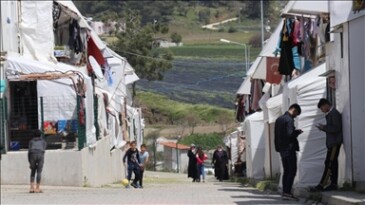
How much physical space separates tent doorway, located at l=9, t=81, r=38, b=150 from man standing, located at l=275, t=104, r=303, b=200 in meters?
12.2

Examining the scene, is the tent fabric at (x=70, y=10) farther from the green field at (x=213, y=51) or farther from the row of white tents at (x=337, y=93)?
the green field at (x=213, y=51)

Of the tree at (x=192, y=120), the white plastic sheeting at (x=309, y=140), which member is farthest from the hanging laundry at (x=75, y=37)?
the tree at (x=192, y=120)

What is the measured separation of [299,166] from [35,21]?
1538 centimetres

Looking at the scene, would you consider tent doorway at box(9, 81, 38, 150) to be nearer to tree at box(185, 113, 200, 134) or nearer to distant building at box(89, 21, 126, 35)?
distant building at box(89, 21, 126, 35)

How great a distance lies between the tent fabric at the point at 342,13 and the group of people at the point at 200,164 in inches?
902

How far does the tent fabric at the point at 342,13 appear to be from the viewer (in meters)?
18.4

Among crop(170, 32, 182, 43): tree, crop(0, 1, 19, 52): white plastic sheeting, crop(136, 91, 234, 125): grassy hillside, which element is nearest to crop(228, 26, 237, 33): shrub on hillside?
crop(136, 91, 234, 125): grassy hillside

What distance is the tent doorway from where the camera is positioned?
29.9 m

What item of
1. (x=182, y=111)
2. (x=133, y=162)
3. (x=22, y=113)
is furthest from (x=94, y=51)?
(x=182, y=111)

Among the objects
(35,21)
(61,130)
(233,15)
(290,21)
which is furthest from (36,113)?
(233,15)

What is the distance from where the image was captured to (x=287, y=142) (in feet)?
63.7

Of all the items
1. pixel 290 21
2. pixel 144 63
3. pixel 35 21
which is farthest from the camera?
pixel 144 63

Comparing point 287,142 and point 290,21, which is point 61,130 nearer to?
point 290,21

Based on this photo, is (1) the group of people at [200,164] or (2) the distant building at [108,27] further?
(2) the distant building at [108,27]
